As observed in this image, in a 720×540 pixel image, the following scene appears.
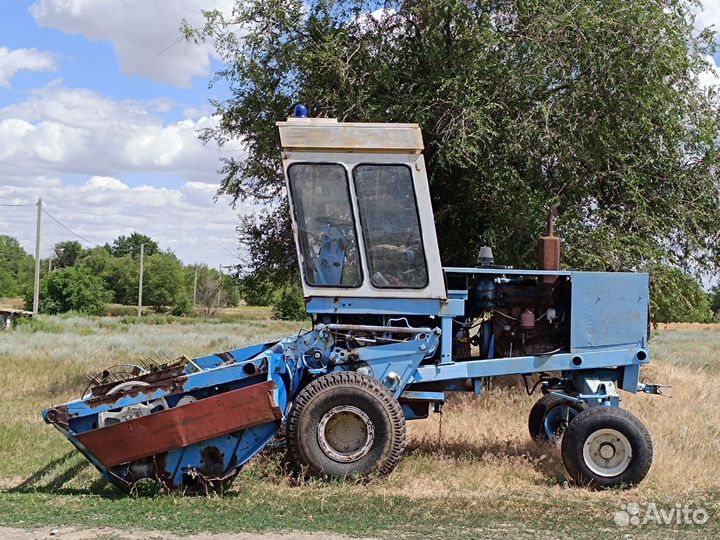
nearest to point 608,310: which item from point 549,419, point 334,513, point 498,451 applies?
point 549,419

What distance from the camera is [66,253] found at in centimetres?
10281

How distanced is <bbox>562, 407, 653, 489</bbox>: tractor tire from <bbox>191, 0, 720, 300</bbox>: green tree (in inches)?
177

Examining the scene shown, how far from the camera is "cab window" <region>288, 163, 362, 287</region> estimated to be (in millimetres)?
7680

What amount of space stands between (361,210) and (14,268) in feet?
349

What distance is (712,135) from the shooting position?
42.0 feet

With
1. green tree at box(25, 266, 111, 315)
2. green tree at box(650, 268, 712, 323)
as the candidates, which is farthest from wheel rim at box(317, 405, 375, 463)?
green tree at box(25, 266, 111, 315)

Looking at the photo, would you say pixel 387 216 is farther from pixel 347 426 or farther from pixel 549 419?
pixel 549 419

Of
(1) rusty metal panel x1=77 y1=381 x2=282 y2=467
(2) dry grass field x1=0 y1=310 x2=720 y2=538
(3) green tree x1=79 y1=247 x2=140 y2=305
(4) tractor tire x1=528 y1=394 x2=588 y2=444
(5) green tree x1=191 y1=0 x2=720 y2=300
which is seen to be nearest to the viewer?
(2) dry grass field x1=0 y1=310 x2=720 y2=538

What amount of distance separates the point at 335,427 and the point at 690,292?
8.00 metres

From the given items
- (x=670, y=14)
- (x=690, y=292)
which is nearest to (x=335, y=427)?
(x=690, y=292)

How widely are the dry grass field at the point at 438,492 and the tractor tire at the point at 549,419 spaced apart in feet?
0.70

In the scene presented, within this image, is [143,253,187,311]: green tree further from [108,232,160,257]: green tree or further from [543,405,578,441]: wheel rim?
[543,405,578,441]: wheel rim

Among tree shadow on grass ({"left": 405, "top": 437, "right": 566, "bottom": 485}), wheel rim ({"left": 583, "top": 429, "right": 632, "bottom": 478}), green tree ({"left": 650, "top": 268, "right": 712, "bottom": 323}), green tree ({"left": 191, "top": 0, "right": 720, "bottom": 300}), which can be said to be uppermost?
green tree ({"left": 191, "top": 0, "right": 720, "bottom": 300})

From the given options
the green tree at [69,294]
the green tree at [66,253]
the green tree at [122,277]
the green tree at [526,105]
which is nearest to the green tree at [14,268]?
the green tree at [66,253]
